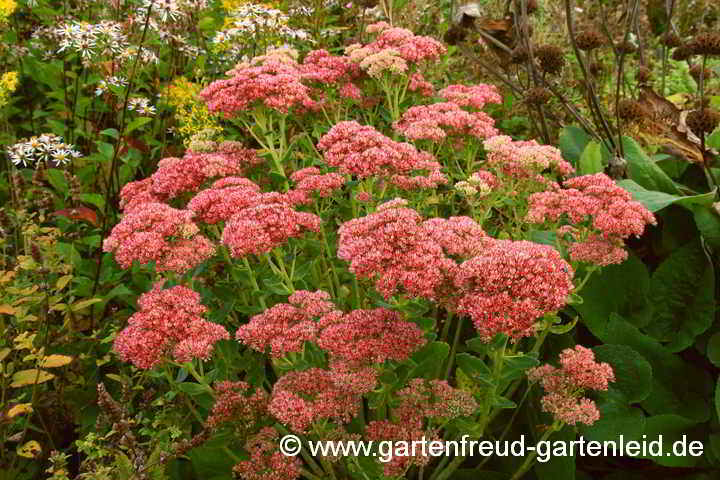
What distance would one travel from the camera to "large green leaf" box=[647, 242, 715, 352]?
2.89 metres

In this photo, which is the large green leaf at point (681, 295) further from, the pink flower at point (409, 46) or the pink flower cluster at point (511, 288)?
the pink flower at point (409, 46)

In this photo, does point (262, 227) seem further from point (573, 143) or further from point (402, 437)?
point (573, 143)

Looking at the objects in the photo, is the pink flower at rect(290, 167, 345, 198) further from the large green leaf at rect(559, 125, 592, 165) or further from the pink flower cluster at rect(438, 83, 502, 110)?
the large green leaf at rect(559, 125, 592, 165)

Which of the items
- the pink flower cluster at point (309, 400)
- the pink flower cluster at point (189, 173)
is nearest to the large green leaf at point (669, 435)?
the pink flower cluster at point (309, 400)

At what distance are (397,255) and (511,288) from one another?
0.37m

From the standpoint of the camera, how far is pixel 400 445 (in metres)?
1.95

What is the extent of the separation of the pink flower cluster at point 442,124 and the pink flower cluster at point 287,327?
1116mm

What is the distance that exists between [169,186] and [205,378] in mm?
985

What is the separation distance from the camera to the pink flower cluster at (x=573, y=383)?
2.08 metres

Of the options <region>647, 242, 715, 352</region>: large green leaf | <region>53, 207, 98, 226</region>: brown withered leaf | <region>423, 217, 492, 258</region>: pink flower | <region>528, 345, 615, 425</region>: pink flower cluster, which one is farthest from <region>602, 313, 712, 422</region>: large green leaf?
<region>53, 207, 98, 226</region>: brown withered leaf

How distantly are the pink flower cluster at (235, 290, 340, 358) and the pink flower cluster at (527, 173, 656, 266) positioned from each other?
919mm

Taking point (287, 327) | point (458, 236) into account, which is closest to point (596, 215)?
point (458, 236)

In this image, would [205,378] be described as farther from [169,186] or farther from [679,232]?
[679,232]
